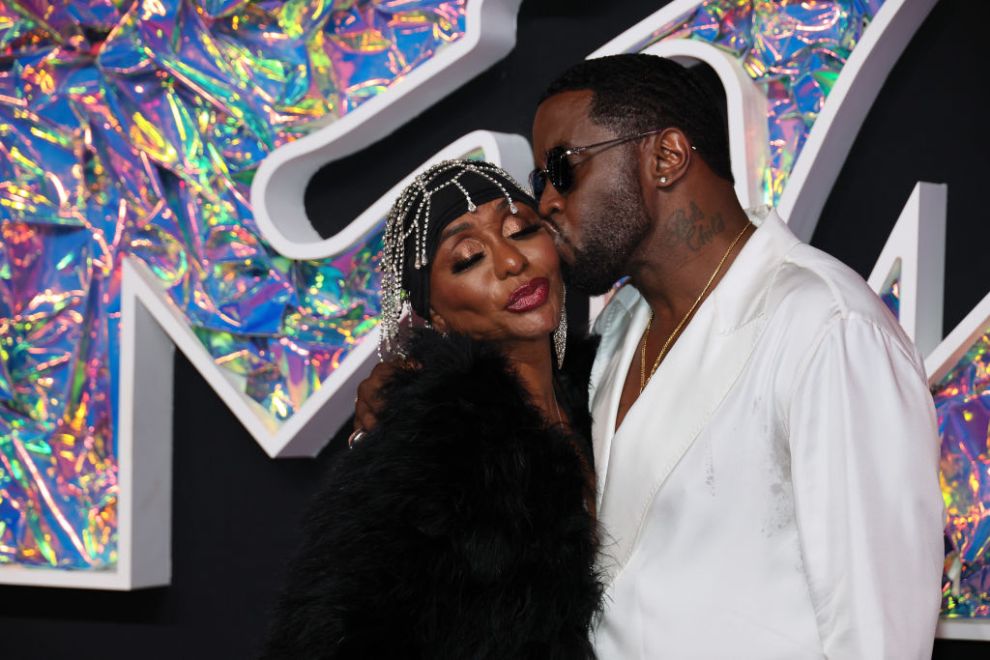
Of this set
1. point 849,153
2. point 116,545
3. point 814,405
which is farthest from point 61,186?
point 814,405

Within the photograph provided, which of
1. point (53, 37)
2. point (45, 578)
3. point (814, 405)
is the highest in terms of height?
point (53, 37)

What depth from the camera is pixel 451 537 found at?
1.68 meters

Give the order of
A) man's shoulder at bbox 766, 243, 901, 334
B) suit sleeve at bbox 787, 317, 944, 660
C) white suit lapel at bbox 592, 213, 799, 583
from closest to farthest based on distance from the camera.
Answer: suit sleeve at bbox 787, 317, 944, 660
man's shoulder at bbox 766, 243, 901, 334
white suit lapel at bbox 592, 213, 799, 583

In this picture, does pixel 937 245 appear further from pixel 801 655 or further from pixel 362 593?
pixel 362 593

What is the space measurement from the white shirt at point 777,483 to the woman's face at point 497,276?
9.7 inches

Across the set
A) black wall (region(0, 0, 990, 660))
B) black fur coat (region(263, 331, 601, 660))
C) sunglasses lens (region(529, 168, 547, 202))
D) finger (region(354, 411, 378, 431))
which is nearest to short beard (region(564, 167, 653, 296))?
sunglasses lens (region(529, 168, 547, 202))

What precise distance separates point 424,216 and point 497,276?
0.20 meters

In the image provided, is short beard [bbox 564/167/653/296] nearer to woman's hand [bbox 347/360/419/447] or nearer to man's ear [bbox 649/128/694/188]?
man's ear [bbox 649/128/694/188]

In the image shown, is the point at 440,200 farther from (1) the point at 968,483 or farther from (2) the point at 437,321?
(1) the point at 968,483

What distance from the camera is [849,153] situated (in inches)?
98.4

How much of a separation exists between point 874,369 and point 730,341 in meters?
0.26

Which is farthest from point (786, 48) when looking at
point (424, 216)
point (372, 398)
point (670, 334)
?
point (372, 398)

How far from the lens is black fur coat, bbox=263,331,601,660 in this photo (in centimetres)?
166

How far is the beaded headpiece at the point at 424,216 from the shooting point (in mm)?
2016
